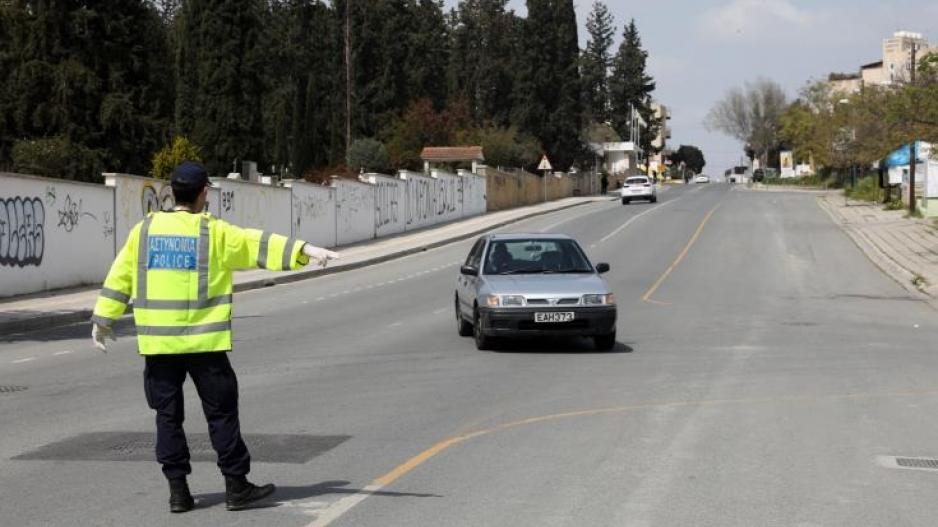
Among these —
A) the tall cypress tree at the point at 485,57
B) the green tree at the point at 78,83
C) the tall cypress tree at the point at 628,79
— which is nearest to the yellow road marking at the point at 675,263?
the green tree at the point at 78,83

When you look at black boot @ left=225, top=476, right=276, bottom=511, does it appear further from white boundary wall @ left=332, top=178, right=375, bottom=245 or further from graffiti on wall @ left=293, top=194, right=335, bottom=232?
white boundary wall @ left=332, top=178, right=375, bottom=245

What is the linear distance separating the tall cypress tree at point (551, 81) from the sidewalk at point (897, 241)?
30.5 metres

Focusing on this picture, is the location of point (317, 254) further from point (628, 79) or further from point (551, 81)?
point (628, 79)

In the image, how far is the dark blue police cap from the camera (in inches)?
271

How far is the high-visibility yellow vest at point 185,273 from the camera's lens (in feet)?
22.3

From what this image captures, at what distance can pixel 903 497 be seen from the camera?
7617 millimetres

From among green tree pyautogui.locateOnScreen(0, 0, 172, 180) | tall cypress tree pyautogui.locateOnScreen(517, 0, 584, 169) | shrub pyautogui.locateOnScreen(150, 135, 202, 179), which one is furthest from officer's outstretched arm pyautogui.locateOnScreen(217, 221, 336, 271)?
tall cypress tree pyautogui.locateOnScreen(517, 0, 584, 169)

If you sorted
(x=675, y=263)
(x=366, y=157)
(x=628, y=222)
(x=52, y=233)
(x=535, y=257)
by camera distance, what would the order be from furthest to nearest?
(x=366, y=157), (x=628, y=222), (x=675, y=263), (x=52, y=233), (x=535, y=257)

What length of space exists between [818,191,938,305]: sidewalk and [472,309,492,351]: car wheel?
13814 millimetres

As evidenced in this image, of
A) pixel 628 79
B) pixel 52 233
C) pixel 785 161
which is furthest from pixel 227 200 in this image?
pixel 785 161

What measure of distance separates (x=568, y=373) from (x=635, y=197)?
2434 inches

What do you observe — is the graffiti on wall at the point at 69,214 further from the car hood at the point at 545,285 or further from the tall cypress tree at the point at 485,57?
the tall cypress tree at the point at 485,57

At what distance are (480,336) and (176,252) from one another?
9.34m

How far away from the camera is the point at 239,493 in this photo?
706cm
